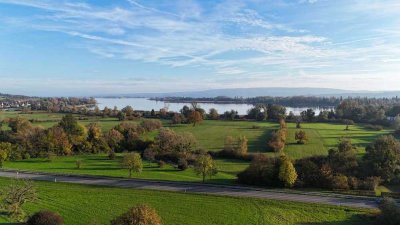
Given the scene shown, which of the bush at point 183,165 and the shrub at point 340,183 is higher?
the shrub at point 340,183

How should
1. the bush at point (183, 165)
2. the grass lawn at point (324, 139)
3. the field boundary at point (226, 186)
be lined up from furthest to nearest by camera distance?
the grass lawn at point (324, 139)
the bush at point (183, 165)
the field boundary at point (226, 186)

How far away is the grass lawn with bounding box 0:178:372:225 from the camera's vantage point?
Answer: 30.4 m

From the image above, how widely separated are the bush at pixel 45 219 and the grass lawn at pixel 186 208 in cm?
138

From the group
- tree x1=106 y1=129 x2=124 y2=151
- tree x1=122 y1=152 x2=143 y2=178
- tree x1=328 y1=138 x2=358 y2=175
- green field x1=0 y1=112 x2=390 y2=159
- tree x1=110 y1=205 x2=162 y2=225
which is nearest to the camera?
tree x1=110 y1=205 x2=162 y2=225

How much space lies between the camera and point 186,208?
33.1 m

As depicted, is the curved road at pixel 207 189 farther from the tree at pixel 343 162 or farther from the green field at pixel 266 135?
the green field at pixel 266 135

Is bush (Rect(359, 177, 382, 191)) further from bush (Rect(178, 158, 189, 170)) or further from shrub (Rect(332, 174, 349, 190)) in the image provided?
bush (Rect(178, 158, 189, 170))

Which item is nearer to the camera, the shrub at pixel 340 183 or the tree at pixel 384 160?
the shrub at pixel 340 183

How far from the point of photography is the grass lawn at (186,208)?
3036 centimetres

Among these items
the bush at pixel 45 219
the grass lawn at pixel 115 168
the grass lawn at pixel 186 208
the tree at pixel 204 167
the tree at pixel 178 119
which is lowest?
the grass lawn at pixel 115 168

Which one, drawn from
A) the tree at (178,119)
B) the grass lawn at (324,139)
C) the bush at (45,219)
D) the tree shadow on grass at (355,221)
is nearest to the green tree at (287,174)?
the tree shadow on grass at (355,221)

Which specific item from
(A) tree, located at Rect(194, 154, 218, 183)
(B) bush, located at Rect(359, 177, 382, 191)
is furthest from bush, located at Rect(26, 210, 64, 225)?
(B) bush, located at Rect(359, 177, 382, 191)

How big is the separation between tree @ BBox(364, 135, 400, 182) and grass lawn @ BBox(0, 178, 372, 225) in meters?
13.8

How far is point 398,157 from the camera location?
46.1m
